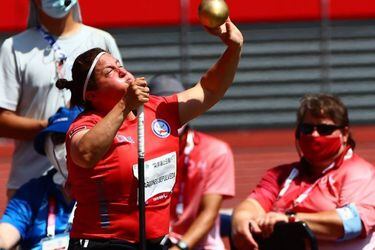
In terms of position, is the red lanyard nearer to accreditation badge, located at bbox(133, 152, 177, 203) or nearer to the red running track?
accreditation badge, located at bbox(133, 152, 177, 203)

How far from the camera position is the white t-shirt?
18.5 ft

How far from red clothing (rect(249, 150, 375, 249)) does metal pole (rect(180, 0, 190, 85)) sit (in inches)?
469

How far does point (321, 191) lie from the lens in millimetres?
5555

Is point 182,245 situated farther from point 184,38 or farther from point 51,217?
point 184,38

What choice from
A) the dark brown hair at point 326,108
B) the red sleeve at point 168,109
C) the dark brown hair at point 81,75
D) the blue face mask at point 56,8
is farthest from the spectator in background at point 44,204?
the dark brown hair at point 326,108

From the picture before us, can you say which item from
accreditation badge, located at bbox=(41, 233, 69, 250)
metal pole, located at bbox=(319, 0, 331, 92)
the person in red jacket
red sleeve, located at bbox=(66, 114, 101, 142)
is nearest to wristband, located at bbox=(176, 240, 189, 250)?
accreditation badge, located at bbox=(41, 233, 69, 250)

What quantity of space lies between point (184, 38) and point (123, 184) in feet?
44.4

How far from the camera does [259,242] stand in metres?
5.54

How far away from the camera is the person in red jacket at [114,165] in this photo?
4262 millimetres

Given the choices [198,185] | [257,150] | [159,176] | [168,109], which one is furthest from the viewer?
[257,150]

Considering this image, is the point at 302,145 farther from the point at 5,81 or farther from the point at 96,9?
the point at 96,9

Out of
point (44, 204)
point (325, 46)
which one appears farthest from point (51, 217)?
point (325, 46)

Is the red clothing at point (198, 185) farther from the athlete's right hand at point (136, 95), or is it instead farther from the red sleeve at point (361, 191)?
the athlete's right hand at point (136, 95)

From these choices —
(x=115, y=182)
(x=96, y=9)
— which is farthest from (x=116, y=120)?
(x=96, y=9)
